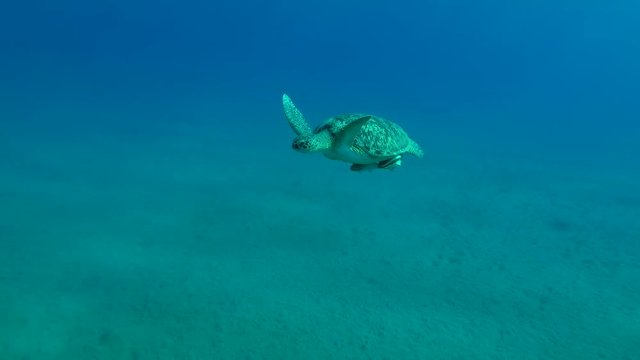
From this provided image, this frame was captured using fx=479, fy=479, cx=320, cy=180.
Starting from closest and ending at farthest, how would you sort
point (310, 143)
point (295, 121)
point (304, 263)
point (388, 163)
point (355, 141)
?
point (310, 143)
point (355, 141)
point (388, 163)
point (295, 121)
point (304, 263)

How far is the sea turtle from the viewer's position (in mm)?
4902

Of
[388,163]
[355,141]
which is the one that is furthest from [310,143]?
[388,163]

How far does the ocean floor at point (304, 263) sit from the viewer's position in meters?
7.38

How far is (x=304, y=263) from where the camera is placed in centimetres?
941

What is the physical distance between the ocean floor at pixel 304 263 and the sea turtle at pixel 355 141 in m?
3.14

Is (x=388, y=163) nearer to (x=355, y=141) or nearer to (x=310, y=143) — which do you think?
(x=355, y=141)

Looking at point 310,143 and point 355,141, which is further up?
point 355,141

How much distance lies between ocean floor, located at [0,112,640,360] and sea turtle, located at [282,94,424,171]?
3145 millimetres

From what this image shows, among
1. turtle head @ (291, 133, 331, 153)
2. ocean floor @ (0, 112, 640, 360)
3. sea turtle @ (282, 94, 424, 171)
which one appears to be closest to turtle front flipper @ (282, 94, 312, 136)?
sea turtle @ (282, 94, 424, 171)

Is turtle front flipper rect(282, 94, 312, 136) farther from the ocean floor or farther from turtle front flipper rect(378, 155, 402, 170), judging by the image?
the ocean floor

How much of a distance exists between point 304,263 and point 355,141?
462 cm

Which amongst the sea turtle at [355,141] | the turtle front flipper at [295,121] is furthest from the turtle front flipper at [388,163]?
the turtle front flipper at [295,121]

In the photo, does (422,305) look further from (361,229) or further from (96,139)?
(96,139)

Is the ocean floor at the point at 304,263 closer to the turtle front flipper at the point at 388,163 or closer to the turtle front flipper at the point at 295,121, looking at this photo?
the turtle front flipper at the point at 388,163
